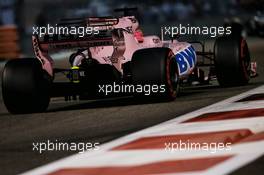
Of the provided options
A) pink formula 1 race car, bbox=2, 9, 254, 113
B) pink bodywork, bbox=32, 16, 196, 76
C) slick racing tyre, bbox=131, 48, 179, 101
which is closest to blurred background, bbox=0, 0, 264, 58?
pink bodywork, bbox=32, 16, 196, 76

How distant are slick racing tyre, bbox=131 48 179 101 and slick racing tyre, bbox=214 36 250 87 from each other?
75.7 inches

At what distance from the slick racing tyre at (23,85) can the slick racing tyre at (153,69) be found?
1211 mm

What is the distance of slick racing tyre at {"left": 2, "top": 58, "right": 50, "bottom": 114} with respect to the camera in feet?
36.0

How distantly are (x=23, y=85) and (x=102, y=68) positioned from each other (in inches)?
40.5

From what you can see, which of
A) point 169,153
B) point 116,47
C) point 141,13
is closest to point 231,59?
point 116,47

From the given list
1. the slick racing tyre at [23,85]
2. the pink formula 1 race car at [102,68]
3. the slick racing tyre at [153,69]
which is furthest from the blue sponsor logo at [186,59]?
the slick racing tyre at [23,85]

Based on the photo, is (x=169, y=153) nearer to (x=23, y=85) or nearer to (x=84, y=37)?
(x=23, y=85)

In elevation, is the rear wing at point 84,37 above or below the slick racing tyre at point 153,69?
above

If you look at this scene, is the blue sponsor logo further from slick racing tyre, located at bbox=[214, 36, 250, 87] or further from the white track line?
the white track line

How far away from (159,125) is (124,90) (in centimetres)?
245

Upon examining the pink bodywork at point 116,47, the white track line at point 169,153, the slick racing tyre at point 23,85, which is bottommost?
the white track line at point 169,153

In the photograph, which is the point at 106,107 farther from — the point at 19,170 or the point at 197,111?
the point at 19,170

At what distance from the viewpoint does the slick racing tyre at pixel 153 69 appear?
10.7 m

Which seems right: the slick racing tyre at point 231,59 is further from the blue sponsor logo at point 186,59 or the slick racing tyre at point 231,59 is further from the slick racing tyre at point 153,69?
the slick racing tyre at point 153,69
